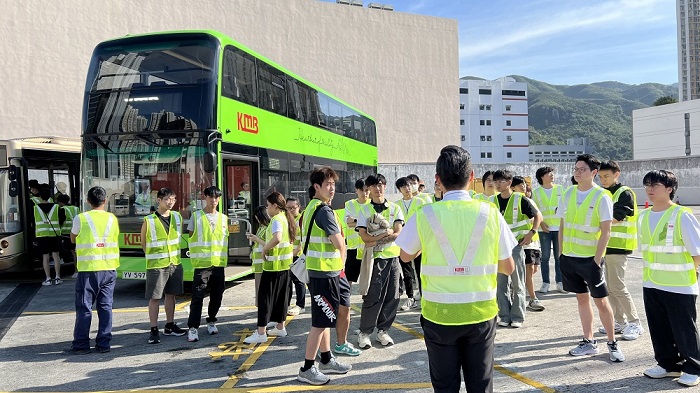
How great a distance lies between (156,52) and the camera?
863 centimetres

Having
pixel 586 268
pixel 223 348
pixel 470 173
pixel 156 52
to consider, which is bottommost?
pixel 223 348

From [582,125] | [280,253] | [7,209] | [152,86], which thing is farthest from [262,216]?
[582,125]

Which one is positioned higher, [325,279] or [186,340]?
[325,279]

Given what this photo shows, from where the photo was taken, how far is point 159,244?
638cm

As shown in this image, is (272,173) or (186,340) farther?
(272,173)

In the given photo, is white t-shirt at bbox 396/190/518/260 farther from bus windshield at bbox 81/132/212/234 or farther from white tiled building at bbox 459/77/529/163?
white tiled building at bbox 459/77/529/163

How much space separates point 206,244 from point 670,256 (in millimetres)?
4890

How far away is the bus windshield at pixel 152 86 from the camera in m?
8.37

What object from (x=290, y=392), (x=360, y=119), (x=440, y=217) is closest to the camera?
(x=440, y=217)

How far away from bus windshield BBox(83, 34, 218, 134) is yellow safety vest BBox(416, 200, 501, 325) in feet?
20.1

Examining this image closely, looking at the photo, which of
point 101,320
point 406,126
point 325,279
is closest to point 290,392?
point 325,279

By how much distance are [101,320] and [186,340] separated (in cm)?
99

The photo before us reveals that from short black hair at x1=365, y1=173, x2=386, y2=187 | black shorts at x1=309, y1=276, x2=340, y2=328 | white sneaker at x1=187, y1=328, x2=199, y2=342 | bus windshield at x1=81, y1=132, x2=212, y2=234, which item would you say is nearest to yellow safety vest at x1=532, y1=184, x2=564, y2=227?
short black hair at x1=365, y1=173, x2=386, y2=187

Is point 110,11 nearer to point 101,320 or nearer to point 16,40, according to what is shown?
point 16,40
